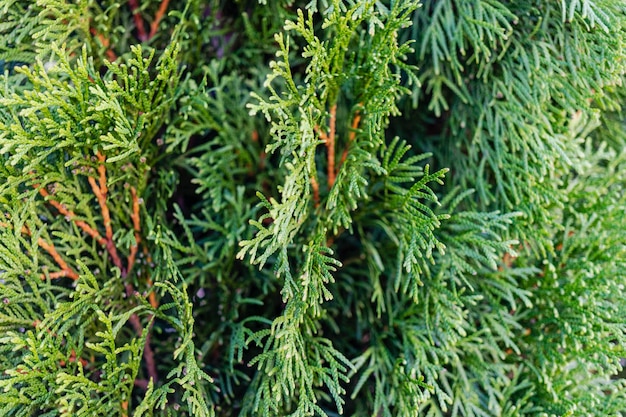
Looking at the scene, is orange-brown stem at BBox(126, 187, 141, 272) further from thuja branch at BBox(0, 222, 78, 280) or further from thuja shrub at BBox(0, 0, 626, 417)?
thuja branch at BBox(0, 222, 78, 280)

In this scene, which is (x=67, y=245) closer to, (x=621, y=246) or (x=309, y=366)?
(x=309, y=366)

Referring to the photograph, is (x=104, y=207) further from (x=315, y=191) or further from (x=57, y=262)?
(x=315, y=191)

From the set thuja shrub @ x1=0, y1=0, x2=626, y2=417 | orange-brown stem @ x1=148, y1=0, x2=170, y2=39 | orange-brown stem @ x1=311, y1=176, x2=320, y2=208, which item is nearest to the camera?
thuja shrub @ x1=0, y1=0, x2=626, y2=417

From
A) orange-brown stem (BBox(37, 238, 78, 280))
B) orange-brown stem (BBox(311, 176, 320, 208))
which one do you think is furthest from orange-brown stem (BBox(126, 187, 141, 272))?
orange-brown stem (BBox(311, 176, 320, 208))

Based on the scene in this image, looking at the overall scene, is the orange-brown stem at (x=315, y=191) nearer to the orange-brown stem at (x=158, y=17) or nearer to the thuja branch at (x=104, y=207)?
the thuja branch at (x=104, y=207)

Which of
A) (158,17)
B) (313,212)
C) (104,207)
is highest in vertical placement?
(158,17)

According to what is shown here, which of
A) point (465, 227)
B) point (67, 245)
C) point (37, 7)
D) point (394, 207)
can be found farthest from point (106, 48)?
point (465, 227)

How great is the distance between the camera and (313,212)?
1299 millimetres

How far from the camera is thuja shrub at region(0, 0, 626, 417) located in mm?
1085

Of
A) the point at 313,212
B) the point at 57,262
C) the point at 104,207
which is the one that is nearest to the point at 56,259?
the point at 57,262

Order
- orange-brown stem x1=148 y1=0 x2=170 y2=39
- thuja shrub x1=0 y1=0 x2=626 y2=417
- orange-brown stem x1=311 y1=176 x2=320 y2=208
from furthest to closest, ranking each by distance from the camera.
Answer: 1. orange-brown stem x1=148 y1=0 x2=170 y2=39
2. orange-brown stem x1=311 y1=176 x2=320 y2=208
3. thuja shrub x1=0 y1=0 x2=626 y2=417

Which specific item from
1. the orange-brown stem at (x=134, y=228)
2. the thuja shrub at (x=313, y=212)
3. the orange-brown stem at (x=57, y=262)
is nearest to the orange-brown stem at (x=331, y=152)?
the thuja shrub at (x=313, y=212)

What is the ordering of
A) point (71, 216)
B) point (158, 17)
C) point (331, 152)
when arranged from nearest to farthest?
point (71, 216) → point (331, 152) → point (158, 17)

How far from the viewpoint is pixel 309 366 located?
1134 millimetres
